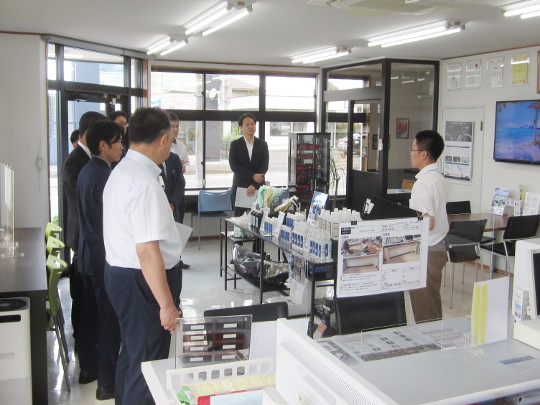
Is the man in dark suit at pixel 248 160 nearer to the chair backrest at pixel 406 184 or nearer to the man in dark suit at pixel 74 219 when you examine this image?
the chair backrest at pixel 406 184

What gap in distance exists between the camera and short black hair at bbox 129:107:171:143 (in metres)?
2.77

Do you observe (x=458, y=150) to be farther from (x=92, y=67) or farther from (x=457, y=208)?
(x=92, y=67)

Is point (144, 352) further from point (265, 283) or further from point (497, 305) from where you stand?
point (265, 283)

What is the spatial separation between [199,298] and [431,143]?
2975 mm

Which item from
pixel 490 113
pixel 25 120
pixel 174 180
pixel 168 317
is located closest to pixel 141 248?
pixel 168 317

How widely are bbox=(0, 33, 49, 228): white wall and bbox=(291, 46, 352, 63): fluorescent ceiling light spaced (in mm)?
3435

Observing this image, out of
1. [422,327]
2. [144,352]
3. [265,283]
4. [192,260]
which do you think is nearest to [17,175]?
[192,260]

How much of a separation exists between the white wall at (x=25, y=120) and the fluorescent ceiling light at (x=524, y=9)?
4.94 m

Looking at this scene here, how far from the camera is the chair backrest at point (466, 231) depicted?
573 centimetres

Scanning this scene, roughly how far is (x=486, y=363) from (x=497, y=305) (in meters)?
0.34

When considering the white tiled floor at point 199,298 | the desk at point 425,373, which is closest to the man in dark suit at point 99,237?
the white tiled floor at point 199,298

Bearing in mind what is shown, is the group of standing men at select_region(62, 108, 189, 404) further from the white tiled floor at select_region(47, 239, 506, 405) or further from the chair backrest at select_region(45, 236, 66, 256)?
the chair backrest at select_region(45, 236, 66, 256)

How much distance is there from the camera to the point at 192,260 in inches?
299

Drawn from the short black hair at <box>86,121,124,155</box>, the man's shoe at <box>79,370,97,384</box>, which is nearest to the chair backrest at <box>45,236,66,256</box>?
the man's shoe at <box>79,370,97,384</box>
